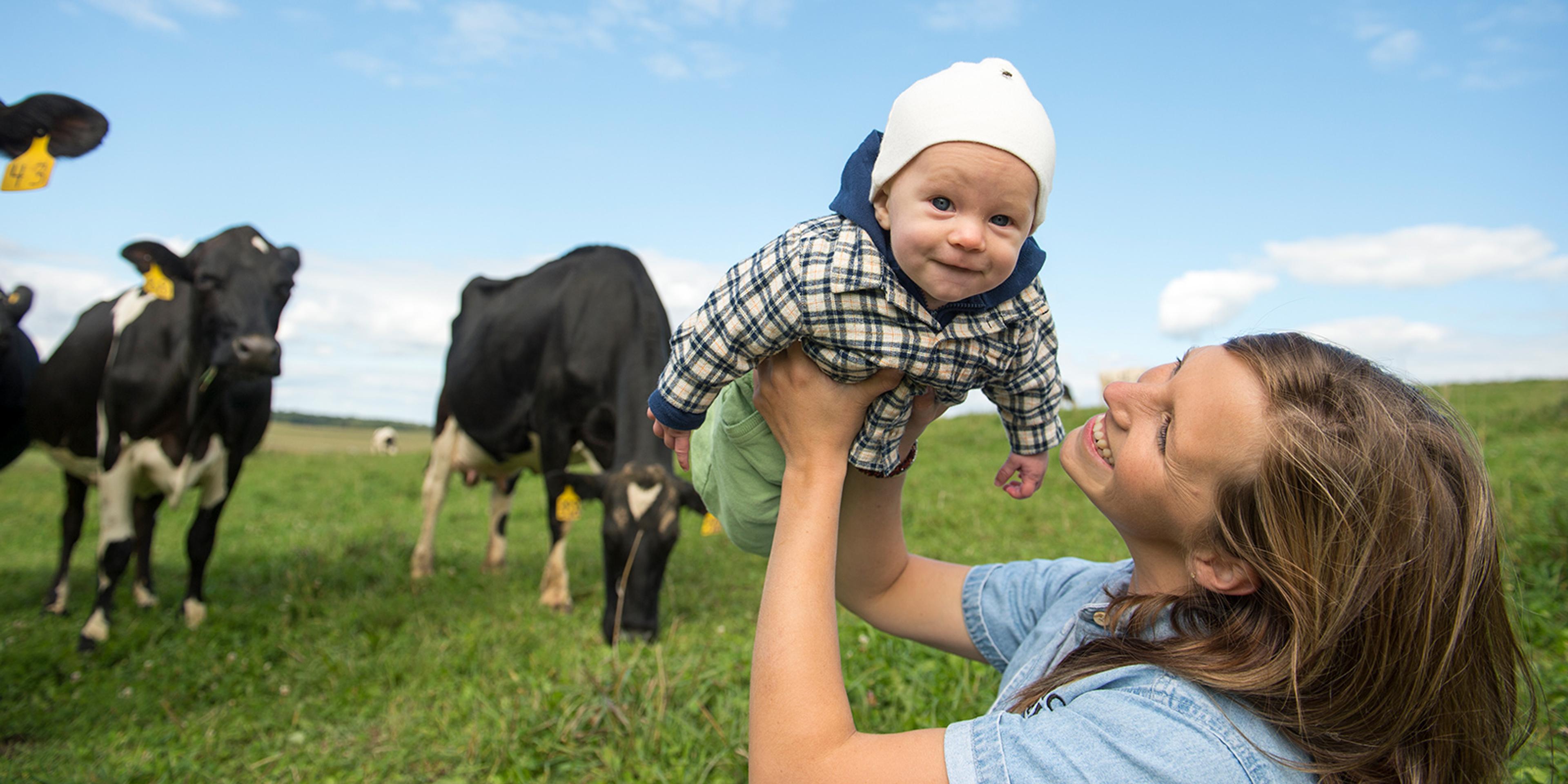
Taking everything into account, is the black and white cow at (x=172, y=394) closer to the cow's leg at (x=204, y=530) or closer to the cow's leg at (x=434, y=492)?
the cow's leg at (x=204, y=530)

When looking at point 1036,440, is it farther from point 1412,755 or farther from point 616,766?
point 616,766

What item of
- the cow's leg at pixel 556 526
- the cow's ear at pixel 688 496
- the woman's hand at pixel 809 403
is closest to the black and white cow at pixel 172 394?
the cow's leg at pixel 556 526

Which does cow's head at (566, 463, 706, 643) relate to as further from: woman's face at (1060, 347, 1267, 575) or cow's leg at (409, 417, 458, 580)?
woman's face at (1060, 347, 1267, 575)

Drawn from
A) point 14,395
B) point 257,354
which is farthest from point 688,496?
point 14,395

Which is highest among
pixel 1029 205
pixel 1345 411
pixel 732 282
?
pixel 1029 205

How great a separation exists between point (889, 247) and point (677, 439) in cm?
68

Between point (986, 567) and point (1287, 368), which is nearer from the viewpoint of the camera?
point (1287, 368)

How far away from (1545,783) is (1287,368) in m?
1.54

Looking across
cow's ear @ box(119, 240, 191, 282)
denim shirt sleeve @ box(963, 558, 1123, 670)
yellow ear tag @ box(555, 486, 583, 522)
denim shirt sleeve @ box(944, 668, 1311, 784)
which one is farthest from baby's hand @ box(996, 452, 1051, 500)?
cow's ear @ box(119, 240, 191, 282)

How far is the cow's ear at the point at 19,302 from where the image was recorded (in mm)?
5883

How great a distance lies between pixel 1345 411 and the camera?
1.58 metres

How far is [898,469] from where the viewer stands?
7.26ft

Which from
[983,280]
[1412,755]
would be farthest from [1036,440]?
[1412,755]

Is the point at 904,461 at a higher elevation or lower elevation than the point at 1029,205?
lower
